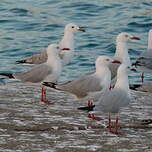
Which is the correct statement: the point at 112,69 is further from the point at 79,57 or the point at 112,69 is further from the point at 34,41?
the point at 34,41

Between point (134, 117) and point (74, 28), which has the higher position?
point (74, 28)

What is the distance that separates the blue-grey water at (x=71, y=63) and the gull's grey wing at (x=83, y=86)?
0.26 meters

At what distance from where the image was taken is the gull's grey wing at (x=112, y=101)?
7.42m

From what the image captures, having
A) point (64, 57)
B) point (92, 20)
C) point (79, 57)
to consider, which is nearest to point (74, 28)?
point (64, 57)

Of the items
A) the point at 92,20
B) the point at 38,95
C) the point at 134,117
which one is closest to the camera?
the point at 134,117

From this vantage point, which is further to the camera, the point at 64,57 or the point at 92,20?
the point at 92,20

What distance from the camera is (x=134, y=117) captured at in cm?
809

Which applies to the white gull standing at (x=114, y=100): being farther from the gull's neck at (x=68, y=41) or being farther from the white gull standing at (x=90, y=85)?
the gull's neck at (x=68, y=41)

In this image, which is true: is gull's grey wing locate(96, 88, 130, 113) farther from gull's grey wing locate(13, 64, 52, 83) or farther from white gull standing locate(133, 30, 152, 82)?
white gull standing locate(133, 30, 152, 82)

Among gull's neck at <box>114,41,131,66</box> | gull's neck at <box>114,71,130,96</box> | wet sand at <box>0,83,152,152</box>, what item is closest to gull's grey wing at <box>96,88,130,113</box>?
gull's neck at <box>114,71,130,96</box>

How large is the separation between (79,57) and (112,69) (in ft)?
20.3

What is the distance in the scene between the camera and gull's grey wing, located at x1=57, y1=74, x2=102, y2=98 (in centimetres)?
823

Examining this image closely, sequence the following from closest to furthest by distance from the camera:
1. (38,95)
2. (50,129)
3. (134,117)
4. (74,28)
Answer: (50,129) → (134,117) → (38,95) → (74,28)

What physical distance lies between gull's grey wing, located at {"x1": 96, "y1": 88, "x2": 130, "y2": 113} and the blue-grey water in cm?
27
